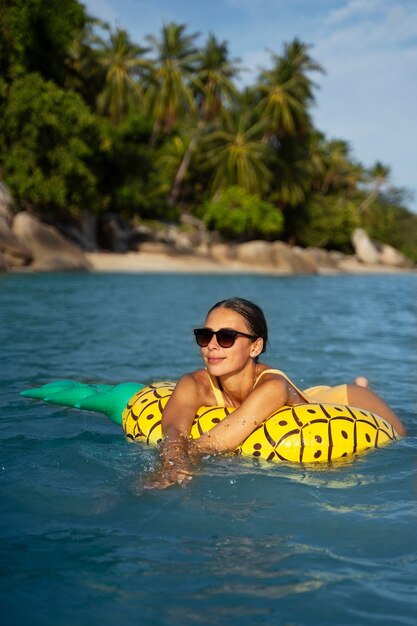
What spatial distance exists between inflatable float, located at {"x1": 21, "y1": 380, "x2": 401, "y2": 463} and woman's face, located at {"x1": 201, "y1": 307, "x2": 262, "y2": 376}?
13.6 inches

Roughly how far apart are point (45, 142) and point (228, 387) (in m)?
25.2

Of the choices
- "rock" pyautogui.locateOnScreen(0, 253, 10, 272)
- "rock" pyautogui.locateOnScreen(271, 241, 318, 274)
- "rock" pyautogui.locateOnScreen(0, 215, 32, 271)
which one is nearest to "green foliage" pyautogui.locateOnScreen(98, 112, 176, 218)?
"rock" pyautogui.locateOnScreen(271, 241, 318, 274)

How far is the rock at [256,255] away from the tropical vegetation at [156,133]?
2607mm

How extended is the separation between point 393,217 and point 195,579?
206ft

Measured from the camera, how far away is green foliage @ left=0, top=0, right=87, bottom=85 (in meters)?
26.1

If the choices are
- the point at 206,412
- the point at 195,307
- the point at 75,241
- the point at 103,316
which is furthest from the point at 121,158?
the point at 206,412

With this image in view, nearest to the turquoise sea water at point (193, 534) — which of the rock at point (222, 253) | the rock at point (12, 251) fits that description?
the rock at point (12, 251)

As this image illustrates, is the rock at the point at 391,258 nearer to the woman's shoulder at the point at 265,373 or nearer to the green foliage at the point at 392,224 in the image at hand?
the green foliage at the point at 392,224

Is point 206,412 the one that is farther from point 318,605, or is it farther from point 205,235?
point 205,235

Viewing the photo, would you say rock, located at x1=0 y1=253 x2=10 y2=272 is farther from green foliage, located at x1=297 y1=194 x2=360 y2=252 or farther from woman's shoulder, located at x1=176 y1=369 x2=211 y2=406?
green foliage, located at x1=297 y1=194 x2=360 y2=252

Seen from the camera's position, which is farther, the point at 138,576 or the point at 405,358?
the point at 405,358

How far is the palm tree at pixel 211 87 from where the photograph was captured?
42562mm

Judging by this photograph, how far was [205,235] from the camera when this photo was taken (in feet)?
130

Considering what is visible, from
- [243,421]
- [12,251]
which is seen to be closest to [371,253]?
[12,251]
